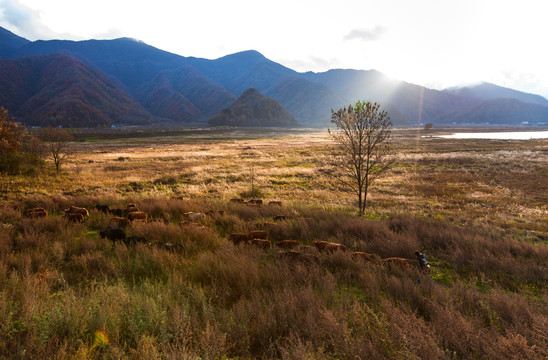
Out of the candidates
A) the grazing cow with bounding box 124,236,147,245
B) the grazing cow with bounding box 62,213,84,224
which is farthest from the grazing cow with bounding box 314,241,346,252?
the grazing cow with bounding box 62,213,84,224

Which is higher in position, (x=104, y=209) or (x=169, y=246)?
(x=104, y=209)

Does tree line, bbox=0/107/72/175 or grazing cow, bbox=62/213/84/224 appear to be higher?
tree line, bbox=0/107/72/175

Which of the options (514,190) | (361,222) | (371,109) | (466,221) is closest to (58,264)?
(361,222)

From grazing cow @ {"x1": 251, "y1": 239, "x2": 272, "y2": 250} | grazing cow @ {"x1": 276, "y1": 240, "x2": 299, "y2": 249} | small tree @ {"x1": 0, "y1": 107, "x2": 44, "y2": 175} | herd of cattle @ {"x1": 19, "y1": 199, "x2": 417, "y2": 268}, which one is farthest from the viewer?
small tree @ {"x1": 0, "y1": 107, "x2": 44, "y2": 175}

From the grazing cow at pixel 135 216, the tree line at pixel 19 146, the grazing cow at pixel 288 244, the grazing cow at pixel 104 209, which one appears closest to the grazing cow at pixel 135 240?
the grazing cow at pixel 135 216

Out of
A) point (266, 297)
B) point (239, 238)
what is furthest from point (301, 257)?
point (239, 238)

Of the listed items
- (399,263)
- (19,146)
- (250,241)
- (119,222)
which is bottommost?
(399,263)

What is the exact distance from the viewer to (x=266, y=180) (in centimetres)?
2494

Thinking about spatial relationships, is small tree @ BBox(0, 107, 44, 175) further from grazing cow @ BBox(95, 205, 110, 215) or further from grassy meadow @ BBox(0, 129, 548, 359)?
grazing cow @ BBox(95, 205, 110, 215)

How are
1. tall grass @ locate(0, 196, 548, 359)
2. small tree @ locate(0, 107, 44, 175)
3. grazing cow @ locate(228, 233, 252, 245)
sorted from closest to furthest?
1. tall grass @ locate(0, 196, 548, 359)
2. grazing cow @ locate(228, 233, 252, 245)
3. small tree @ locate(0, 107, 44, 175)

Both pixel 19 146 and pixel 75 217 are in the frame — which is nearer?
pixel 75 217

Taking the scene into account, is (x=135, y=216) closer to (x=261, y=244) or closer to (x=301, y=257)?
(x=261, y=244)

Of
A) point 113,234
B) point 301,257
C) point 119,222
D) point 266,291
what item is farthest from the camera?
point 119,222

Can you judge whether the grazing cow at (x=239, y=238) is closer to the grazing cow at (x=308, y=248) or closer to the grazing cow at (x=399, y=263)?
the grazing cow at (x=308, y=248)
